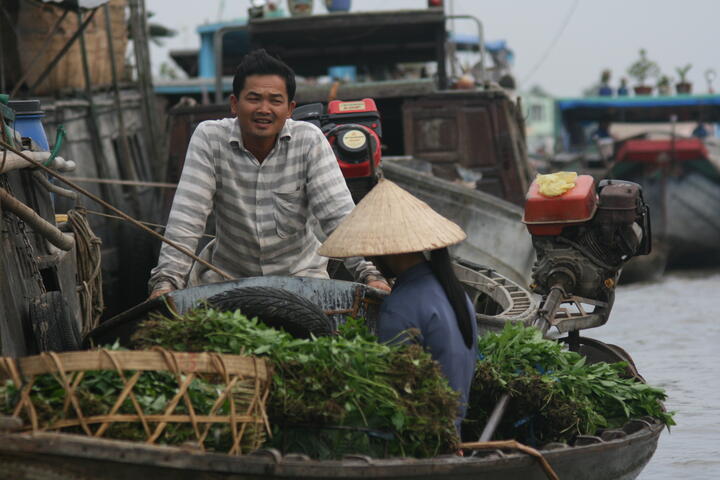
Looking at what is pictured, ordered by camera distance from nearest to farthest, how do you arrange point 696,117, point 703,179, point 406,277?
point 406,277, point 703,179, point 696,117

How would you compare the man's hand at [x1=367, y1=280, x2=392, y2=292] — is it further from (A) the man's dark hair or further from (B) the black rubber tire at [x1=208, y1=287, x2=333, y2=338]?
(A) the man's dark hair

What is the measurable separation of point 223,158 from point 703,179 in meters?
16.1

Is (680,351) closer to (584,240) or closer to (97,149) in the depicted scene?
(584,240)

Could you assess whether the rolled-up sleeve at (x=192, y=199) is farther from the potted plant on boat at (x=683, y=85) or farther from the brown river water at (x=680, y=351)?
the potted plant on boat at (x=683, y=85)

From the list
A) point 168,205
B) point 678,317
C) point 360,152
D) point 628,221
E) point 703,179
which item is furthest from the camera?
point 703,179

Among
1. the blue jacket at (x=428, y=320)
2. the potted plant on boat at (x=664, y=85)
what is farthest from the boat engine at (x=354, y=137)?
the potted plant on boat at (x=664, y=85)

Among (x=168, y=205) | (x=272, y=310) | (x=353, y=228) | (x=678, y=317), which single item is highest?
(x=353, y=228)

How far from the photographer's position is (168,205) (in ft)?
37.1

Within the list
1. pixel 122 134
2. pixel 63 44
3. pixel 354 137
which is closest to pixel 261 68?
pixel 354 137

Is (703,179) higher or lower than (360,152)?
lower

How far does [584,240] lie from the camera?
6250 mm

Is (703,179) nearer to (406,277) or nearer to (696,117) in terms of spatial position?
(696,117)

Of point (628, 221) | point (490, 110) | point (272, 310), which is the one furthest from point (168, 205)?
point (272, 310)

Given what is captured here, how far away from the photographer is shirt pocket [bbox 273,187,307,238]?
16.5ft
